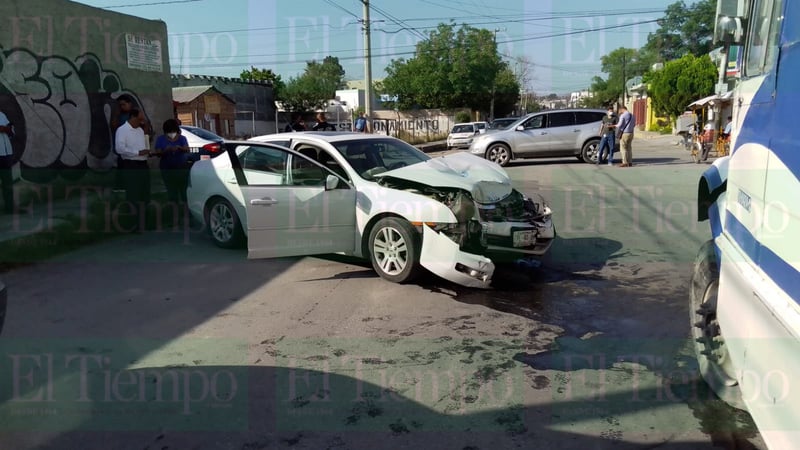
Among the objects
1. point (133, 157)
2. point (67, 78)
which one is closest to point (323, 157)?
point (133, 157)

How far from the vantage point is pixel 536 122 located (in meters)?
17.7

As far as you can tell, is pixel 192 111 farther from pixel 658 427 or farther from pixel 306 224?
pixel 658 427

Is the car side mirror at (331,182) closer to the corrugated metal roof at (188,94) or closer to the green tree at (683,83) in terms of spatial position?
the corrugated metal roof at (188,94)

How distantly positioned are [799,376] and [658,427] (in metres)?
1.40

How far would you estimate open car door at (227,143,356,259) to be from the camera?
627cm

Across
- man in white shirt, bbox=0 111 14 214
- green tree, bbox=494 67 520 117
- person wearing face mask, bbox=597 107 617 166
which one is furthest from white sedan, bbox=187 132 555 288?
green tree, bbox=494 67 520 117

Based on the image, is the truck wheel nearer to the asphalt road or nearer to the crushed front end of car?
the asphalt road

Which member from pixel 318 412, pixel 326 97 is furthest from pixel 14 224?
pixel 326 97

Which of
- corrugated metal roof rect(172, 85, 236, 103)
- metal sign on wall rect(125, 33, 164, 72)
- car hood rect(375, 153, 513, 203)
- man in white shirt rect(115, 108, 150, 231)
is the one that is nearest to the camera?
car hood rect(375, 153, 513, 203)

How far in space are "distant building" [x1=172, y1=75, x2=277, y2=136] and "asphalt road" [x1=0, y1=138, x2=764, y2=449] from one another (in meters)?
35.1

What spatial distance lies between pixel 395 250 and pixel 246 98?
42.0 m

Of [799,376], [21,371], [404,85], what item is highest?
[404,85]

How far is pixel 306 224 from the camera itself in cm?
631

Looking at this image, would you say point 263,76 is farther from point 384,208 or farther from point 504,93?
point 384,208
